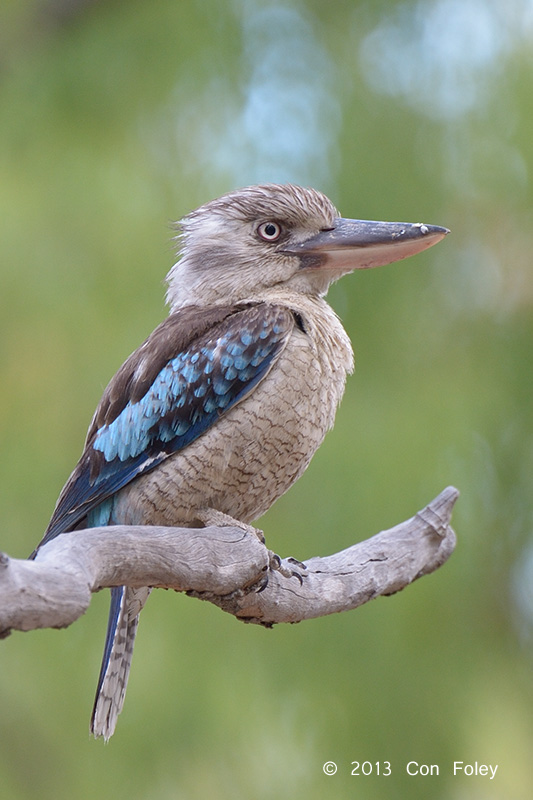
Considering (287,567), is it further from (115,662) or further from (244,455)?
(115,662)

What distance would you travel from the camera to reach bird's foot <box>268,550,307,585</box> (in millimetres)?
2662

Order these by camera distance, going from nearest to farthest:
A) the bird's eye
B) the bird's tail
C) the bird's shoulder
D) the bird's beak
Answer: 1. the bird's shoulder
2. the bird's tail
3. the bird's beak
4. the bird's eye

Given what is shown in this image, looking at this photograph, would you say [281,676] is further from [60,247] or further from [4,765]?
[60,247]

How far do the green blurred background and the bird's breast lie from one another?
1.22 m

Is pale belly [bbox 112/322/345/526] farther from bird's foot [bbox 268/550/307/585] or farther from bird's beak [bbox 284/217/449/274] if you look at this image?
bird's beak [bbox 284/217/449/274]

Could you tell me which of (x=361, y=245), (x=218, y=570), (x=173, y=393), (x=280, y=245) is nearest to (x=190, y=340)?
(x=173, y=393)

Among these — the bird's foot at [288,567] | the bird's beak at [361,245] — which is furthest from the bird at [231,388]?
the bird's foot at [288,567]

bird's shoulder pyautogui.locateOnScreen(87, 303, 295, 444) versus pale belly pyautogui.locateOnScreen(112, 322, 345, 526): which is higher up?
bird's shoulder pyautogui.locateOnScreen(87, 303, 295, 444)

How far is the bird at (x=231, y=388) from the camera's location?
2.70 meters

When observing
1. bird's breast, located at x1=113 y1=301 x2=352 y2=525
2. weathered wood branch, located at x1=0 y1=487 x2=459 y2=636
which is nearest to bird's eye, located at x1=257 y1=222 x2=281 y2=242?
bird's breast, located at x1=113 y1=301 x2=352 y2=525

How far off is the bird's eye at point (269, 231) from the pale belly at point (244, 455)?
1.54ft

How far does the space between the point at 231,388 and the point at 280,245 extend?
0.63 m

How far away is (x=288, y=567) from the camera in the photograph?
2771 mm

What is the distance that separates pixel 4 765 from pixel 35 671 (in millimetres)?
444
